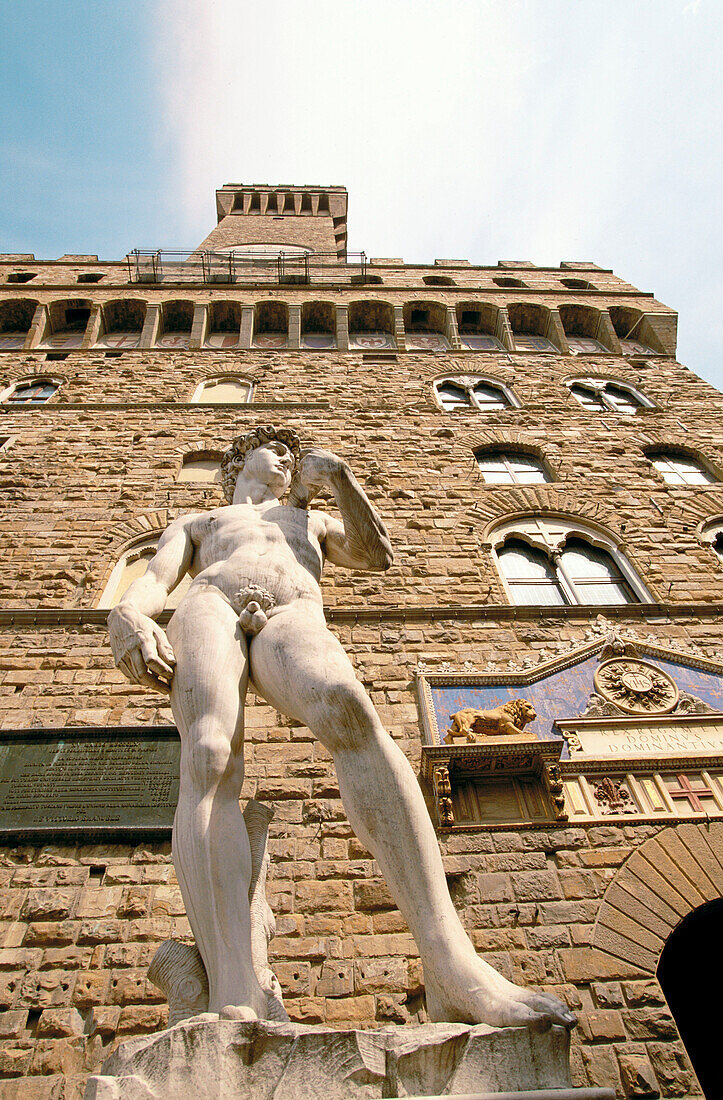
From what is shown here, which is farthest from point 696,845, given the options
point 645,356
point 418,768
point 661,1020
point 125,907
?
point 645,356

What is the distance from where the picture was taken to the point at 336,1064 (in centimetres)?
188

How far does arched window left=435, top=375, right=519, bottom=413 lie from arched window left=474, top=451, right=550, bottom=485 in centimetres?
120

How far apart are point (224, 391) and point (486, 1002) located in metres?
9.59

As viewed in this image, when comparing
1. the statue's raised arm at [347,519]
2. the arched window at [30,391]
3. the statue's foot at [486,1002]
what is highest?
the arched window at [30,391]

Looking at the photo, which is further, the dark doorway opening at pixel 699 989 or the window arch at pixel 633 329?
the window arch at pixel 633 329

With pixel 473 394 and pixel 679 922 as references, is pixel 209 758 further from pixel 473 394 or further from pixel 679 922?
pixel 473 394

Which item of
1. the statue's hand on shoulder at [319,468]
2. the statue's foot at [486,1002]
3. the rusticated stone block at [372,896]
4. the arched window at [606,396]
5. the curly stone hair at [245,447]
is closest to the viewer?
the statue's foot at [486,1002]

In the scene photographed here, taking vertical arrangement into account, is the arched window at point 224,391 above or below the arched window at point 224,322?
below

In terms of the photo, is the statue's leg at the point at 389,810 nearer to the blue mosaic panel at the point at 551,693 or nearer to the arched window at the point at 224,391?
the blue mosaic panel at the point at 551,693

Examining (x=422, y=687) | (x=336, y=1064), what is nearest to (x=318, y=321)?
(x=422, y=687)

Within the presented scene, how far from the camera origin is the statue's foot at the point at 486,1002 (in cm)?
192

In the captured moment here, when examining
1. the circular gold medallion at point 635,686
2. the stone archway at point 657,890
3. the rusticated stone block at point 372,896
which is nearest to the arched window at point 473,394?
the circular gold medallion at point 635,686

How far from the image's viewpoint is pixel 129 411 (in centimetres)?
995

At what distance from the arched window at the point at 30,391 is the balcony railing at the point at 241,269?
3.91 meters
